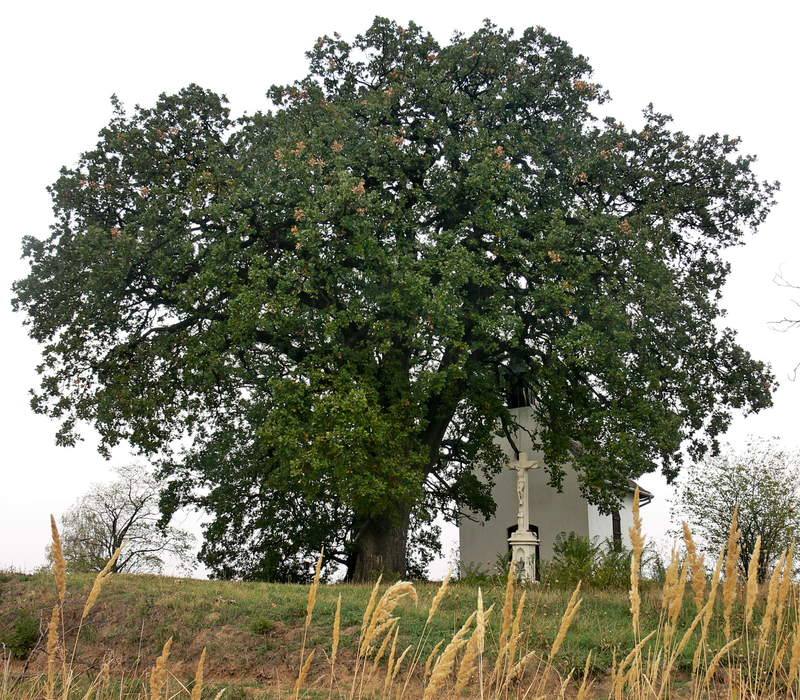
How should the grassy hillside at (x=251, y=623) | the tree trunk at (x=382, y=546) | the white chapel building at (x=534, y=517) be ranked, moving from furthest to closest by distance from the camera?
the white chapel building at (x=534, y=517) → the tree trunk at (x=382, y=546) → the grassy hillside at (x=251, y=623)

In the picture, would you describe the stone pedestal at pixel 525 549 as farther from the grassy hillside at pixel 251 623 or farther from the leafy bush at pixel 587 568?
the grassy hillside at pixel 251 623

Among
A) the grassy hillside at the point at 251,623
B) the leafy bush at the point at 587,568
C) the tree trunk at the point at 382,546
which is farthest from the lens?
the tree trunk at the point at 382,546

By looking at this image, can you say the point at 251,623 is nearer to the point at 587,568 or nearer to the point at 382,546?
the point at 587,568

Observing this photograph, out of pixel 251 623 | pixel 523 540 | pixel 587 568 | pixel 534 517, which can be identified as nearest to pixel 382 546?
pixel 523 540

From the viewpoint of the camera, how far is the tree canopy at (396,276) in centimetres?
1698

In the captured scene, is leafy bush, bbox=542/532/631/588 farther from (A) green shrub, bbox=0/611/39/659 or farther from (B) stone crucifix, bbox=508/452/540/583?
(A) green shrub, bbox=0/611/39/659

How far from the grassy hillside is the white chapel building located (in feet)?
40.6

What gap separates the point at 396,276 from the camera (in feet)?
54.5

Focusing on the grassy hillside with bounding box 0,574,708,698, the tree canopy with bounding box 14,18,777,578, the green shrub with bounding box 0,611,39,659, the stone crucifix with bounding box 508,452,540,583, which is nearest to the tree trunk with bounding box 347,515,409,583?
the tree canopy with bounding box 14,18,777,578

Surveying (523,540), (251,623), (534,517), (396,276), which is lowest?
(251,623)

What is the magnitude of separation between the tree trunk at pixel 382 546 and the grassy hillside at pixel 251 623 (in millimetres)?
4973

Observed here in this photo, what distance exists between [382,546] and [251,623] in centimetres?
828

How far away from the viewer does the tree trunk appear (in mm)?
19109

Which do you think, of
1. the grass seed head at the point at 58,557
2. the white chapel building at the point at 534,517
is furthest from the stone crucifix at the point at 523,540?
the grass seed head at the point at 58,557
